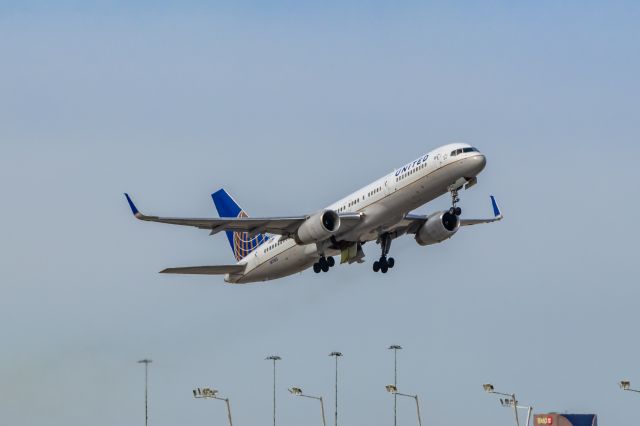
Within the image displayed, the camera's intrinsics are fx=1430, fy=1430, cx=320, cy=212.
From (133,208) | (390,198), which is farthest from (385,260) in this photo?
(133,208)

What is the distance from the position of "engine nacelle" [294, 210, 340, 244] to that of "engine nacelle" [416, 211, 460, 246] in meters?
8.71

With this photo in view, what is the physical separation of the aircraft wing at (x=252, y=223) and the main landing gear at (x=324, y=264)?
3306 mm

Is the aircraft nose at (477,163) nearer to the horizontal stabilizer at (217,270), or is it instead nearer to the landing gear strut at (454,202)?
the landing gear strut at (454,202)

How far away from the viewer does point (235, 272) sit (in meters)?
107

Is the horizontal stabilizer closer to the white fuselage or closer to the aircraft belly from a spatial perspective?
the aircraft belly

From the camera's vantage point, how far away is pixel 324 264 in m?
101

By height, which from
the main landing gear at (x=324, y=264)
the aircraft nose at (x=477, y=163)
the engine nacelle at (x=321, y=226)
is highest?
the aircraft nose at (x=477, y=163)

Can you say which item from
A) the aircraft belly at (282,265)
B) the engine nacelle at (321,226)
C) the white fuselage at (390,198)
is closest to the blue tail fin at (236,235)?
the aircraft belly at (282,265)

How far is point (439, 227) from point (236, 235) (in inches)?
744

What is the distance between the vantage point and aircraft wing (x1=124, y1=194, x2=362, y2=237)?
9375 centimetres

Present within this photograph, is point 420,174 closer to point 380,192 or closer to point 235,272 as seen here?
point 380,192

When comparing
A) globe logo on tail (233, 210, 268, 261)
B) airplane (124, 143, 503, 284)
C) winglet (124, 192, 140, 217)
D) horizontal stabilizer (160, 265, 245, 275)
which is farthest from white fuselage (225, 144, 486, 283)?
winglet (124, 192, 140, 217)

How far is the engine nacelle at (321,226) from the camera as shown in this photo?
315 ft

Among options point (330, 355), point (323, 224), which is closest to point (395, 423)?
point (330, 355)
